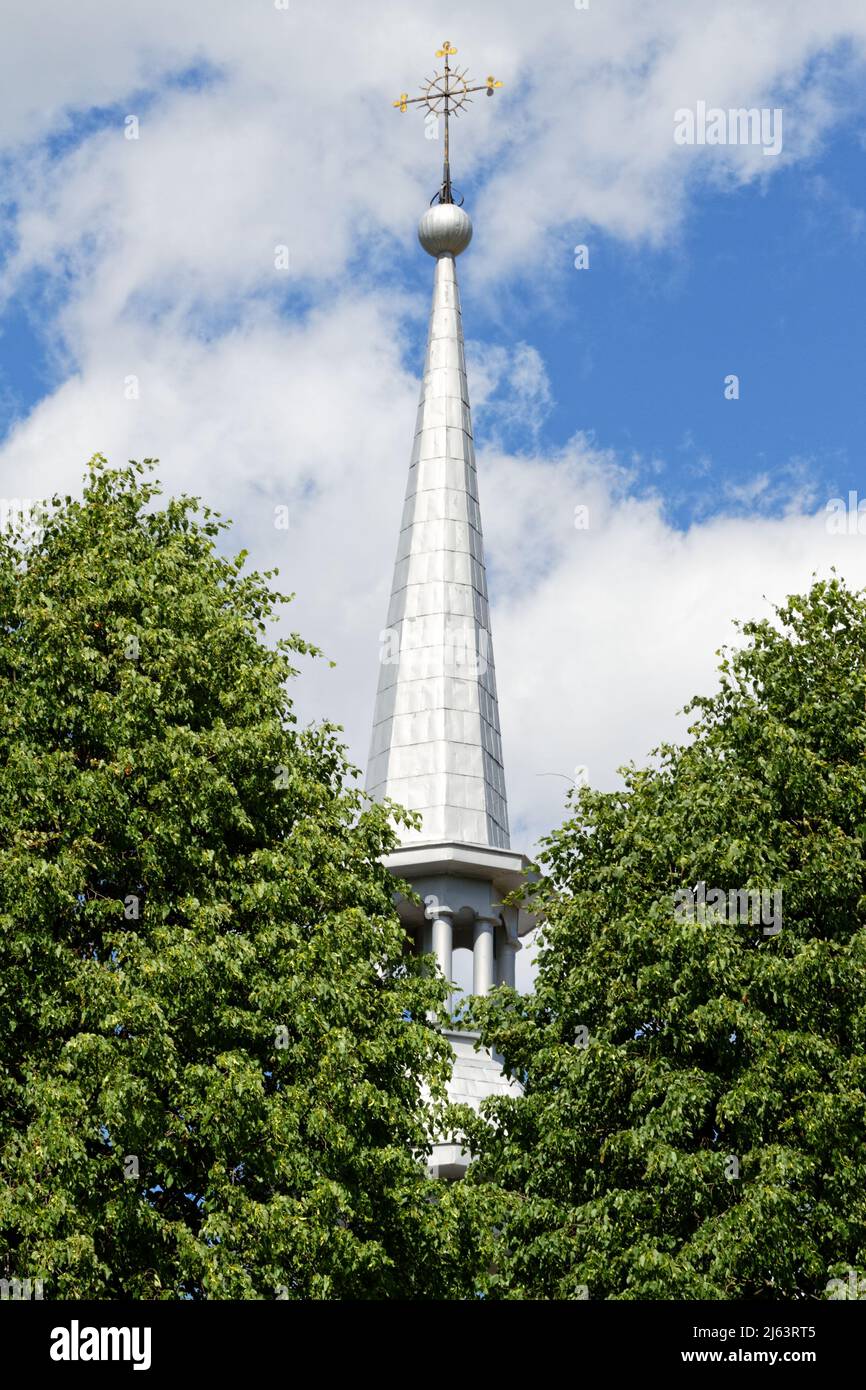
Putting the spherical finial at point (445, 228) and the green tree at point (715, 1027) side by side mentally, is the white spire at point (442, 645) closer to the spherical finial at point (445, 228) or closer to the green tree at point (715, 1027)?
the spherical finial at point (445, 228)

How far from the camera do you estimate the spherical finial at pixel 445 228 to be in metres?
49.7

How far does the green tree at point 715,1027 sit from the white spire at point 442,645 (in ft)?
32.9

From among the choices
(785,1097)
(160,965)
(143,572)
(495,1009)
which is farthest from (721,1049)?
(143,572)

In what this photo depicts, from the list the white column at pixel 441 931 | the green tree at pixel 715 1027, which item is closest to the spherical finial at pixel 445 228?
the white column at pixel 441 931

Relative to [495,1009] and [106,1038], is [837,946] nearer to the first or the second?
[495,1009]

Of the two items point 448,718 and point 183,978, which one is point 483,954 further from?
point 183,978

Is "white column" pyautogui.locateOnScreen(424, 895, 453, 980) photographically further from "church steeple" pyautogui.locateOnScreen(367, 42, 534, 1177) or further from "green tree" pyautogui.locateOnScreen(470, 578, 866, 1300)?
"green tree" pyautogui.locateOnScreen(470, 578, 866, 1300)

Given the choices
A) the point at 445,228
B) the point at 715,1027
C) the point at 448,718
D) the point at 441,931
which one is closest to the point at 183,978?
the point at 715,1027

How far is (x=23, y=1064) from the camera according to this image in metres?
26.2

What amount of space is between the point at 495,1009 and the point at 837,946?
21.6ft

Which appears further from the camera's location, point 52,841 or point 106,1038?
point 52,841

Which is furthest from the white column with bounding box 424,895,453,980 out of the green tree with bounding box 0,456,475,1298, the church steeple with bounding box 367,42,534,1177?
the green tree with bounding box 0,456,475,1298
